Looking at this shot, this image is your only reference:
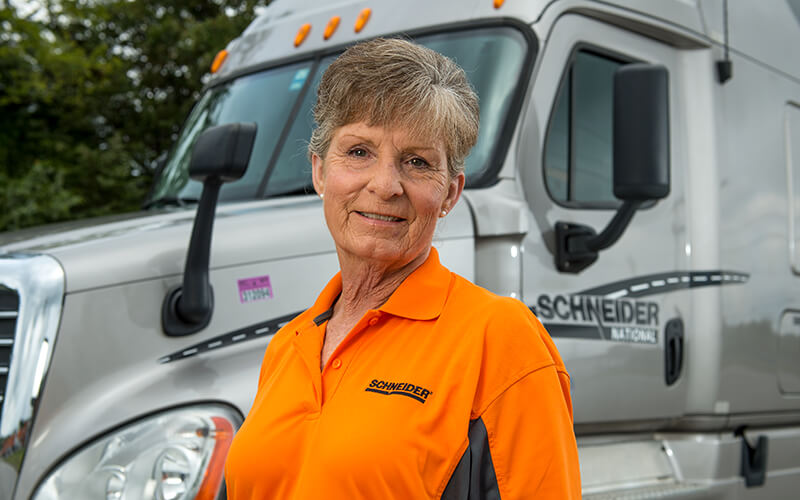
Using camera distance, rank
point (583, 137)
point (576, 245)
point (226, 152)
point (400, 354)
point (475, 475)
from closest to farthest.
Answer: point (475, 475) → point (400, 354) → point (226, 152) → point (576, 245) → point (583, 137)

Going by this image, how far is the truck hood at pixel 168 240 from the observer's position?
2.60 m

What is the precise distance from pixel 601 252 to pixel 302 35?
5.69 ft

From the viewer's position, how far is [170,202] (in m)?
3.98

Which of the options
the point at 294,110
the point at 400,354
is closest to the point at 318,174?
the point at 400,354

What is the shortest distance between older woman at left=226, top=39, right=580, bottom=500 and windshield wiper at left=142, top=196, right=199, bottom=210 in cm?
193

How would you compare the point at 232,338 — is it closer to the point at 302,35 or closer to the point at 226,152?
the point at 226,152

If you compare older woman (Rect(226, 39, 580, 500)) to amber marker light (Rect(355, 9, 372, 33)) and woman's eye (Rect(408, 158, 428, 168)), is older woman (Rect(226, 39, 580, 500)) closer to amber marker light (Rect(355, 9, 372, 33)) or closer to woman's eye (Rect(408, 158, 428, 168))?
woman's eye (Rect(408, 158, 428, 168))

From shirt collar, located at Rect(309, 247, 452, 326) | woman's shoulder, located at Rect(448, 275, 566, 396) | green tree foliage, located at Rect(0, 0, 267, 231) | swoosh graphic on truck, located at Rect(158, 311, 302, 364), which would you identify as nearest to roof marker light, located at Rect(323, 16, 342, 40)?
swoosh graphic on truck, located at Rect(158, 311, 302, 364)

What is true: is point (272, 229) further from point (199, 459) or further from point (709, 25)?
point (709, 25)

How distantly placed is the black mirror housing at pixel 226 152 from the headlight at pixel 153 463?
710mm

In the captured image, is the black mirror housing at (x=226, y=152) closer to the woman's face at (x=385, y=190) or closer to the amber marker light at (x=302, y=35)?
the woman's face at (x=385, y=190)

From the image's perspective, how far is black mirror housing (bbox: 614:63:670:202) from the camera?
315 cm

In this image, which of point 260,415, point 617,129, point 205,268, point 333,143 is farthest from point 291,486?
point 617,129

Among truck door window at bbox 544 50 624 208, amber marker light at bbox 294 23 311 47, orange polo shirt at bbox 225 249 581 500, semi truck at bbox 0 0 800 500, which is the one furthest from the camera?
amber marker light at bbox 294 23 311 47
